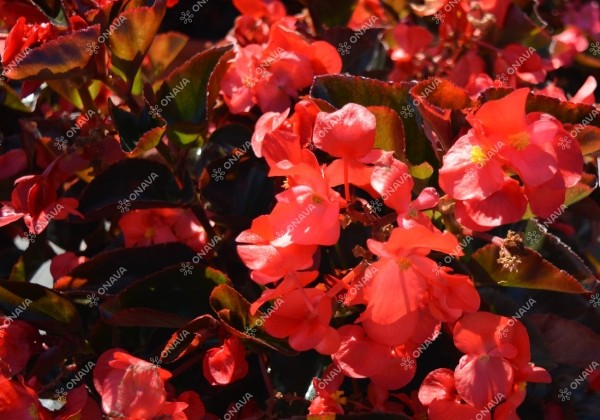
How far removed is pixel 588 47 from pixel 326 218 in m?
0.78

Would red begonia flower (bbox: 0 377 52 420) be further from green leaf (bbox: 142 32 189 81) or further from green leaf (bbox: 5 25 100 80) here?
green leaf (bbox: 142 32 189 81)

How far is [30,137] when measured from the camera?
883mm

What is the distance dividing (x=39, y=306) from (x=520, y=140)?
0.46m

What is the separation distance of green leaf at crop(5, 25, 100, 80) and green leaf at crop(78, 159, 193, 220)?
0.38ft

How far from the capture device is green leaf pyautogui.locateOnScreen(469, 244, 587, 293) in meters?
0.67

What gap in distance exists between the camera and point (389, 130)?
0.67m

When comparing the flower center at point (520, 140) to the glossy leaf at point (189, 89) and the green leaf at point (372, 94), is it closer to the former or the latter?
the green leaf at point (372, 94)

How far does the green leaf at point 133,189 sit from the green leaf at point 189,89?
0.21 ft

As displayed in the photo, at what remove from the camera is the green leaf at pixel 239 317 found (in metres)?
0.64

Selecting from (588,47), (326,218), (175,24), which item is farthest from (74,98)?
(175,24)

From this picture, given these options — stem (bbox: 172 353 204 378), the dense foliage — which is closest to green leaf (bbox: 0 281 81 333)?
the dense foliage

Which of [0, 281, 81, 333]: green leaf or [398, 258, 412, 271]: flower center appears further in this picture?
[0, 281, 81, 333]: green leaf

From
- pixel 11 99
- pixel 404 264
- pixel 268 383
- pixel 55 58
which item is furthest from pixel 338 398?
pixel 11 99

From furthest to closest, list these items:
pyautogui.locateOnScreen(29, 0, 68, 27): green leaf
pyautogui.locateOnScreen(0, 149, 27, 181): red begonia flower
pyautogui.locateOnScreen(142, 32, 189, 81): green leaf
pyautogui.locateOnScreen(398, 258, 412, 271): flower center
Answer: pyautogui.locateOnScreen(142, 32, 189, 81): green leaf
pyautogui.locateOnScreen(0, 149, 27, 181): red begonia flower
pyautogui.locateOnScreen(29, 0, 68, 27): green leaf
pyautogui.locateOnScreen(398, 258, 412, 271): flower center
